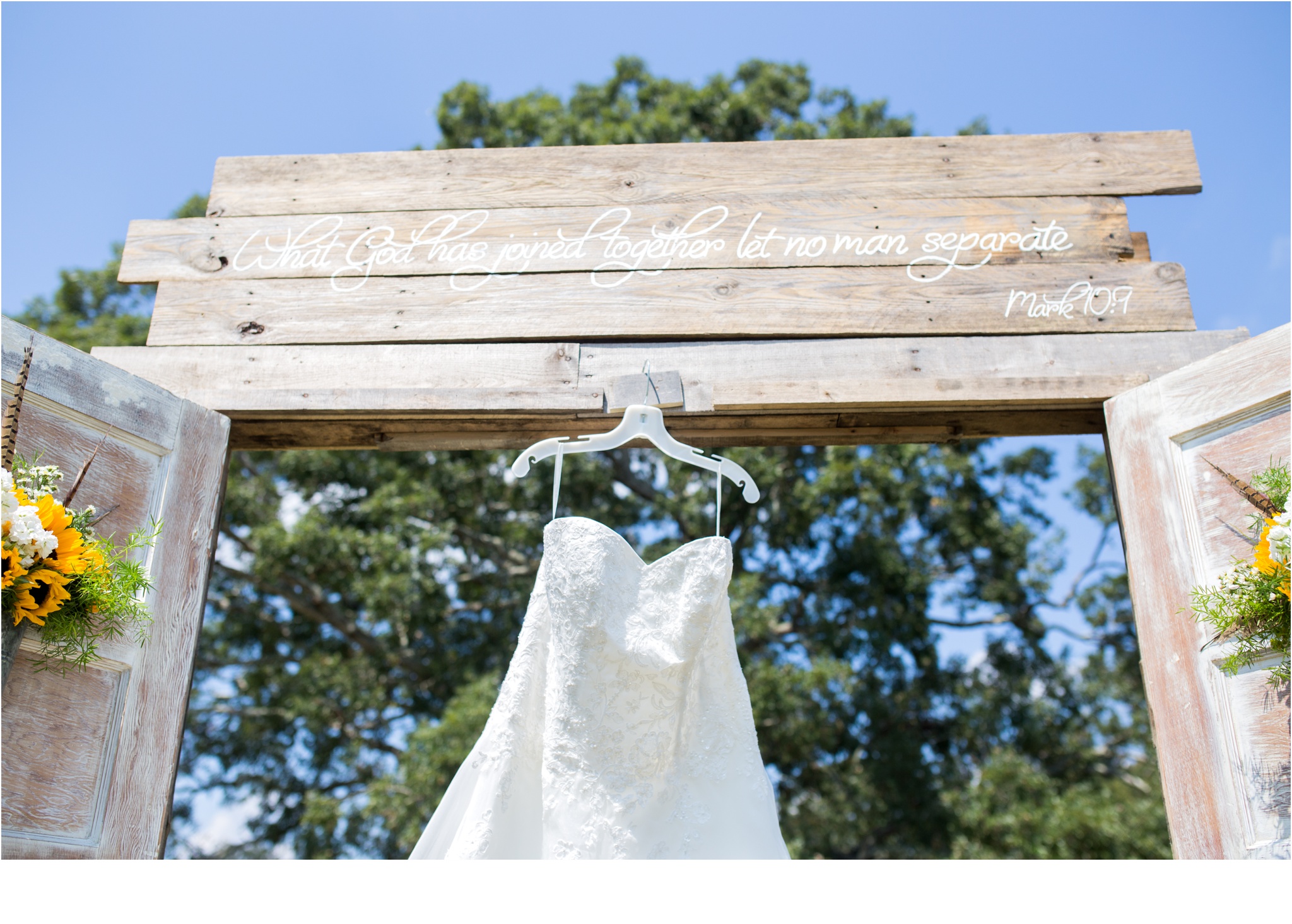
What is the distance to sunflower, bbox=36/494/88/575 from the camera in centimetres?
186

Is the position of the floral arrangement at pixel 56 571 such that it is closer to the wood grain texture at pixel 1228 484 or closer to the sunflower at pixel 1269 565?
the sunflower at pixel 1269 565

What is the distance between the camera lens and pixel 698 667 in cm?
228

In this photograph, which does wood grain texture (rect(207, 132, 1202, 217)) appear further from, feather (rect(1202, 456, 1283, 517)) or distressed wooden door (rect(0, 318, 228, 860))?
feather (rect(1202, 456, 1283, 517))

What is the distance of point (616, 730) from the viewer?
2.16 metres

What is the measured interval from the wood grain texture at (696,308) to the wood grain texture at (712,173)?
0.29 m

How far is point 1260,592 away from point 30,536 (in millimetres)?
2544

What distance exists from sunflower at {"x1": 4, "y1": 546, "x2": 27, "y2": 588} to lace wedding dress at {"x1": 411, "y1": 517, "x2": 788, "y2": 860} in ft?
3.24

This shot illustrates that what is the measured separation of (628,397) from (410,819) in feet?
15.3

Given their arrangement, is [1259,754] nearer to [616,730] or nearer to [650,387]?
[616,730]

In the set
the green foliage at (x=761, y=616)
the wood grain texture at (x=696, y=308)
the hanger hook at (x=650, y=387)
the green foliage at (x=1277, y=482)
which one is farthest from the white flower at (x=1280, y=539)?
the green foliage at (x=761, y=616)

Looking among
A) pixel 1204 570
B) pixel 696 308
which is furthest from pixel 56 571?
pixel 1204 570

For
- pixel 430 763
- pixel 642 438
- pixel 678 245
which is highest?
pixel 678 245

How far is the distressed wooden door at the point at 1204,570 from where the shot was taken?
2049mm
